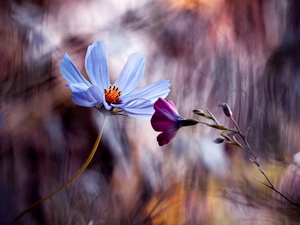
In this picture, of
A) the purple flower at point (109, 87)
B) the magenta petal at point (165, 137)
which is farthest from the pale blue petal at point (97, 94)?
the magenta petal at point (165, 137)

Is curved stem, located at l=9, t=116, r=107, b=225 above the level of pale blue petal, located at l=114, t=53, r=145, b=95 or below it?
below

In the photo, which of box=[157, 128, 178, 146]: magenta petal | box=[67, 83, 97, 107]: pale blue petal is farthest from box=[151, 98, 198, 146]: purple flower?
box=[67, 83, 97, 107]: pale blue petal

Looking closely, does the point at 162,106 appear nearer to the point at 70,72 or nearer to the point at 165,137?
the point at 165,137

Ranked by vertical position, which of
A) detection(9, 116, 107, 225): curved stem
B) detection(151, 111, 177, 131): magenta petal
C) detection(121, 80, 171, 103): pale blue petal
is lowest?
detection(9, 116, 107, 225): curved stem

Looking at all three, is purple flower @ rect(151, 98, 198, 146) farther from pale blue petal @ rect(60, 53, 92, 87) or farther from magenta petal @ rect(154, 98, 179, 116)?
pale blue petal @ rect(60, 53, 92, 87)

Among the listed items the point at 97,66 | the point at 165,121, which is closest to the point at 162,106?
the point at 165,121

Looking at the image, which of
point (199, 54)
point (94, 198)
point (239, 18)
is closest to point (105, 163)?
point (94, 198)
